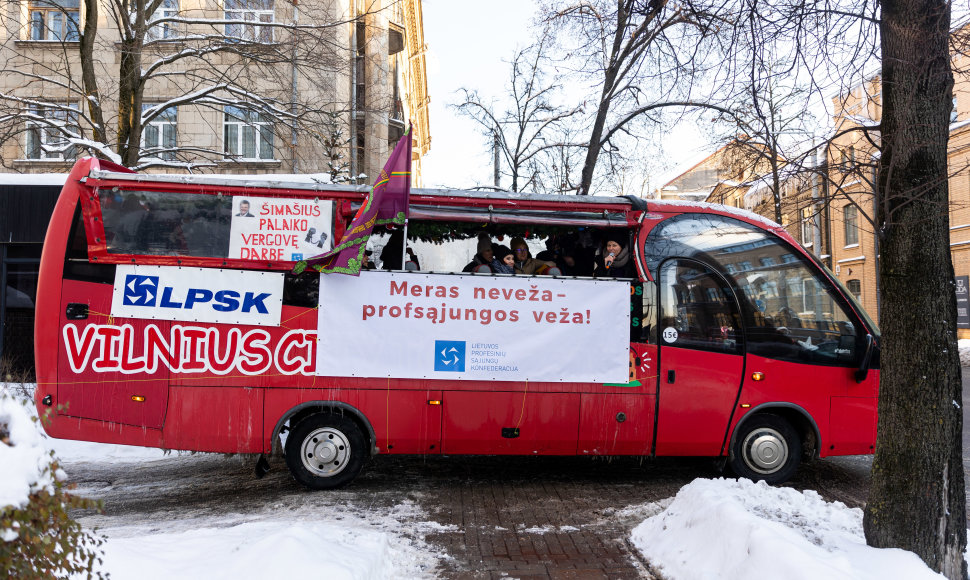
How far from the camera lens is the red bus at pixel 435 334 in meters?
6.67

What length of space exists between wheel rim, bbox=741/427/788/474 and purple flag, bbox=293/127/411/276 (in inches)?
171

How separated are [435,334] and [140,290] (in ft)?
9.62

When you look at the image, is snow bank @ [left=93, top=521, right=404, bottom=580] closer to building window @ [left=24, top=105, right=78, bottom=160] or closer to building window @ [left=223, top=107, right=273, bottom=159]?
building window @ [left=24, top=105, right=78, bottom=160]

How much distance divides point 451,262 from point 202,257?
8.32 feet

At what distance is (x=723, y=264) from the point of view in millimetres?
7250

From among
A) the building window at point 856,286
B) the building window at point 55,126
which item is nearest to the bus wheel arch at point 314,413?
the building window at point 55,126

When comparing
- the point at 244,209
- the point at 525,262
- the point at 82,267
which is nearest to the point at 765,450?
the point at 525,262

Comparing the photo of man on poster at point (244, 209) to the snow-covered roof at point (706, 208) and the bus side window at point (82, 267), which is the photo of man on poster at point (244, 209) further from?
the snow-covered roof at point (706, 208)

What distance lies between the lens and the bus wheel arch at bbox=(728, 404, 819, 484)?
7180mm

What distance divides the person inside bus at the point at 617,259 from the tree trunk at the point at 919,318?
314 cm

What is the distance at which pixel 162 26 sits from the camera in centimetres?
1516

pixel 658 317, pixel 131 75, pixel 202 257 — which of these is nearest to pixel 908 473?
pixel 658 317

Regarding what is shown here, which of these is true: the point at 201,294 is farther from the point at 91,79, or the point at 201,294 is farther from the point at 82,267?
the point at 91,79

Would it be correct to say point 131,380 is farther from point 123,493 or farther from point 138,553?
point 138,553
